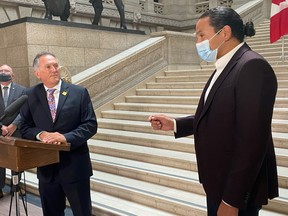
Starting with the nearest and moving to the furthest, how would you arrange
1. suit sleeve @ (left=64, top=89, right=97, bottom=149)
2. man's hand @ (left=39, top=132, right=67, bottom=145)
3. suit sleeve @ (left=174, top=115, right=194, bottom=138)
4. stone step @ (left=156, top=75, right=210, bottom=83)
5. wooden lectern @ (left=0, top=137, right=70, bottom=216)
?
1. wooden lectern @ (left=0, top=137, right=70, bottom=216)
2. suit sleeve @ (left=174, top=115, right=194, bottom=138)
3. man's hand @ (left=39, top=132, right=67, bottom=145)
4. suit sleeve @ (left=64, top=89, right=97, bottom=149)
5. stone step @ (left=156, top=75, right=210, bottom=83)

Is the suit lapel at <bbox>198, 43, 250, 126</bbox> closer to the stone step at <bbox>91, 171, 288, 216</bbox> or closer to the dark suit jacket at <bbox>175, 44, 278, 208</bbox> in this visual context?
the dark suit jacket at <bbox>175, 44, 278, 208</bbox>

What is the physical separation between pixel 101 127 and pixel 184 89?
6.17 feet

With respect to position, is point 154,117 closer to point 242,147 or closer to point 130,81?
point 242,147

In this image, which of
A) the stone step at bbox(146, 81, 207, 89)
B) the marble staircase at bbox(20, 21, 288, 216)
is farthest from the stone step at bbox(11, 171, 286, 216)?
the stone step at bbox(146, 81, 207, 89)

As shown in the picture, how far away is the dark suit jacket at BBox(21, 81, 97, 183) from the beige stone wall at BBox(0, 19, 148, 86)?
4.43 metres

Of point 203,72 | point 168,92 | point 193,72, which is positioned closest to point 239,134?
point 168,92

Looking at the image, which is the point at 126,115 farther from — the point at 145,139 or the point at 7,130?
the point at 7,130

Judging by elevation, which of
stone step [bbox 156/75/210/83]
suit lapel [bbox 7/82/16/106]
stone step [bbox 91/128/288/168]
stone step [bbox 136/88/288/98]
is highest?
stone step [bbox 156/75/210/83]

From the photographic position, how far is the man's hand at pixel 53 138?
7.62 ft

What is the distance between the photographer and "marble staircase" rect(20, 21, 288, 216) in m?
3.81

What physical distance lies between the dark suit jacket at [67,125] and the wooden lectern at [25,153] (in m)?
0.27

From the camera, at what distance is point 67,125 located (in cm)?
262

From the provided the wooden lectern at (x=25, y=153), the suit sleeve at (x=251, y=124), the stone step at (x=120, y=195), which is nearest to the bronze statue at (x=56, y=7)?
the stone step at (x=120, y=195)

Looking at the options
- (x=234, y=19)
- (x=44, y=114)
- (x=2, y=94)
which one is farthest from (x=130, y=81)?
(x=234, y=19)
